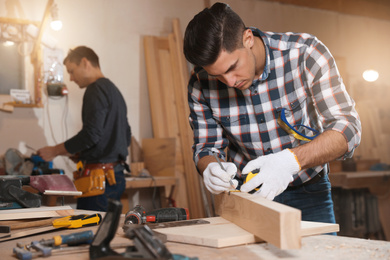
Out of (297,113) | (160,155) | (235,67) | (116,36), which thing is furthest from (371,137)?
(235,67)

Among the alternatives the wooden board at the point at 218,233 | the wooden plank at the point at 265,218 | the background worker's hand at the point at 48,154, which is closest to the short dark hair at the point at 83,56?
the background worker's hand at the point at 48,154

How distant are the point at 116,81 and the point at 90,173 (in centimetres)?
156

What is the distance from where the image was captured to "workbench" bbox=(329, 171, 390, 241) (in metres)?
4.43

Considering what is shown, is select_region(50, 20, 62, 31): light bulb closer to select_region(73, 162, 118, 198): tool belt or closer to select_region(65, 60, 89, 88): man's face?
select_region(65, 60, 89, 88): man's face

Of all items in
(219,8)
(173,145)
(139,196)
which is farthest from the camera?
(139,196)

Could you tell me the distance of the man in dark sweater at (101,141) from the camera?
323cm

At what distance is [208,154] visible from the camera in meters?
1.92

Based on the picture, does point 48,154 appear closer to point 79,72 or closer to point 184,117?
point 79,72

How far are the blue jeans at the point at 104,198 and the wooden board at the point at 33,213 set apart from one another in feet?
4.42

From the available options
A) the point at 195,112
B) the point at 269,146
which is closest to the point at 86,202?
the point at 195,112

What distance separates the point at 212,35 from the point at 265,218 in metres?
0.73

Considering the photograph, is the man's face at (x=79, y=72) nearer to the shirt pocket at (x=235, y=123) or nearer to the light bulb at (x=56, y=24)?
the light bulb at (x=56, y=24)

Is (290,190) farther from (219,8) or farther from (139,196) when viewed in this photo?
(139,196)

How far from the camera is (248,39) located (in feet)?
5.71
